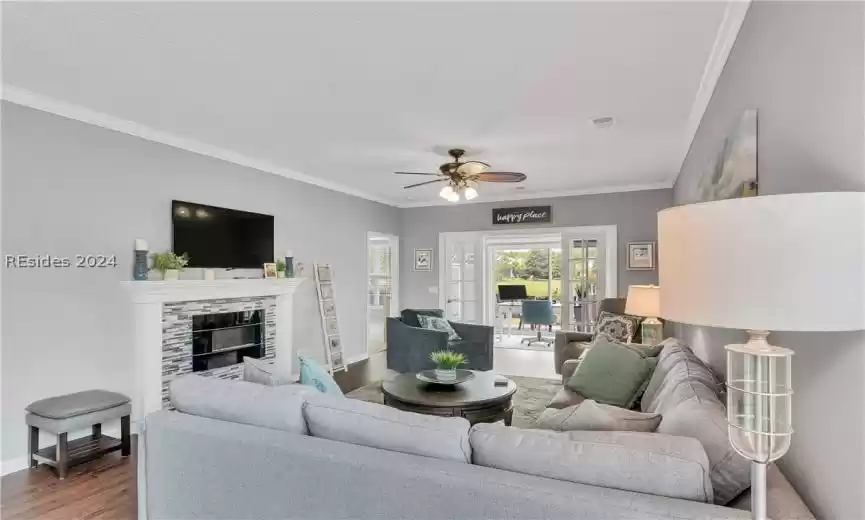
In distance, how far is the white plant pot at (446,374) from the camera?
3.63 metres

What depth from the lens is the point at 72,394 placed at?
3.38 metres

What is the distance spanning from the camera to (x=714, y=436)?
153 cm

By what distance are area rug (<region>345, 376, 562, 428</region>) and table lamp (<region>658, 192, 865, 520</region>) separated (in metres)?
3.19

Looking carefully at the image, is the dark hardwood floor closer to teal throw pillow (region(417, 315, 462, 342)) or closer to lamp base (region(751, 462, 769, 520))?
lamp base (region(751, 462, 769, 520))

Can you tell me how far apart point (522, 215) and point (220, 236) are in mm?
4296

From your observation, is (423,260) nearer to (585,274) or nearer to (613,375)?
(585,274)

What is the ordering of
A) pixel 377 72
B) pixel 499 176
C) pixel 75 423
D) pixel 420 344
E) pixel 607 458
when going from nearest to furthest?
1. pixel 607 458
2. pixel 377 72
3. pixel 75 423
4. pixel 499 176
5. pixel 420 344

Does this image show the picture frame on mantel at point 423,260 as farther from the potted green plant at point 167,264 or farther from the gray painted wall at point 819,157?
the gray painted wall at point 819,157

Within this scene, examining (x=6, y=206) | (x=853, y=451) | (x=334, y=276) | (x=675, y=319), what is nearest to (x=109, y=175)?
(x=6, y=206)

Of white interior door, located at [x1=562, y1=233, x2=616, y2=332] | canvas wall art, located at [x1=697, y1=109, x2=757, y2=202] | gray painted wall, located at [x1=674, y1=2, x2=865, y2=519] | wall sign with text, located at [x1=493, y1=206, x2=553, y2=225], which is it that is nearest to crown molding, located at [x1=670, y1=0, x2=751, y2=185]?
gray painted wall, located at [x1=674, y1=2, x2=865, y2=519]

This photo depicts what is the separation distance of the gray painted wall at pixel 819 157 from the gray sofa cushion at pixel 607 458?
11.6 inches

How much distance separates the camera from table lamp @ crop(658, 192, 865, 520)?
0.92 meters

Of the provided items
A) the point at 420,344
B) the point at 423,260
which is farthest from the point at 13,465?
the point at 423,260

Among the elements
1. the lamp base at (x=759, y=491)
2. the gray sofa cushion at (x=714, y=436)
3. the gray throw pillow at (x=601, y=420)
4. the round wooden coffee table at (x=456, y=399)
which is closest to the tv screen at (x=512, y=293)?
the round wooden coffee table at (x=456, y=399)
